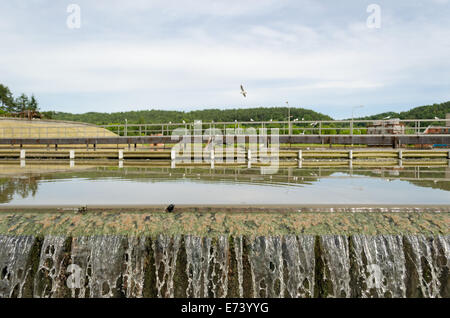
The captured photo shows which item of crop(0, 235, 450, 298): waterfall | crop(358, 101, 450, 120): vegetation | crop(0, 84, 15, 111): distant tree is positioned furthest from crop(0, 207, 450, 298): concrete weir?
crop(0, 84, 15, 111): distant tree

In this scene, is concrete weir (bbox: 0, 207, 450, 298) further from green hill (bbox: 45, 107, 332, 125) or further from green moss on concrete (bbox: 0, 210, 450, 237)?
green hill (bbox: 45, 107, 332, 125)

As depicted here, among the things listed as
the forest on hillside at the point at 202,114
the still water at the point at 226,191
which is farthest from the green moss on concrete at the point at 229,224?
the forest on hillside at the point at 202,114

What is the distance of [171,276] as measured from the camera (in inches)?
252

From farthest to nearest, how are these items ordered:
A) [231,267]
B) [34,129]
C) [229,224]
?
[34,129], [229,224], [231,267]

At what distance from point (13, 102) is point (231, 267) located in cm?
12129

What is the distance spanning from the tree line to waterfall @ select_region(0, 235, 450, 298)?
11057 centimetres

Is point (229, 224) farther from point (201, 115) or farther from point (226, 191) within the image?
point (201, 115)

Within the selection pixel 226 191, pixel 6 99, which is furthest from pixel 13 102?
→ pixel 226 191

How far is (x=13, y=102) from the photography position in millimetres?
108000

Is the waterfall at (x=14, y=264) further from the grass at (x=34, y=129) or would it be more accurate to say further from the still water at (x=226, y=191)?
the grass at (x=34, y=129)

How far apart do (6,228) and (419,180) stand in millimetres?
11766

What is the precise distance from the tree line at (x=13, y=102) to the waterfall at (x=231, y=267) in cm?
11057
